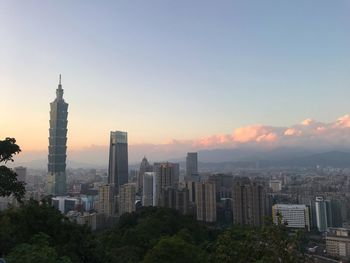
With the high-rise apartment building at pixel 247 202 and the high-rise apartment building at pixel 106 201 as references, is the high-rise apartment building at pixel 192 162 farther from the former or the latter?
the high-rise apartment building at pixel 247 202

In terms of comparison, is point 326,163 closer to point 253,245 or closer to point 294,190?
point 294,190

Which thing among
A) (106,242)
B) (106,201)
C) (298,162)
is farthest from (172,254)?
(298,162)

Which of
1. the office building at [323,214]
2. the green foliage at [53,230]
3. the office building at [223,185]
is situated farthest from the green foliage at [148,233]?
the office building at [223,185]

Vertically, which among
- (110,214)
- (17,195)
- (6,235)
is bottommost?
(110,214)

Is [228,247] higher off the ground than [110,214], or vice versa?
[228,247]

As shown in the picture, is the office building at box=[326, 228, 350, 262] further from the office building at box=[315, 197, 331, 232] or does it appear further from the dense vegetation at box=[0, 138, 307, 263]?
the dense vegetation at box=[0, 138, 307, 263]

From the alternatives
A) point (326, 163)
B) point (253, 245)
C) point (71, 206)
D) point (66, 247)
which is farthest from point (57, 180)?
point (326, 163)
